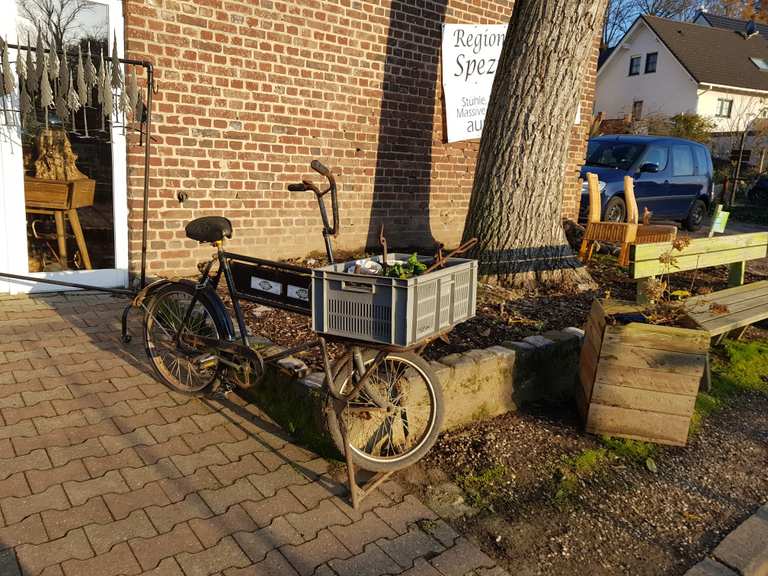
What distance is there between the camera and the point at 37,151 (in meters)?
5.63

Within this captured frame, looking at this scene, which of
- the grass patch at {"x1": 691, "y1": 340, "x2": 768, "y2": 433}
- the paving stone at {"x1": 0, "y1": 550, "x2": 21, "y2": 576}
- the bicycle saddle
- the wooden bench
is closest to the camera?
the paving stone at {"x1": 0, "y1": 550, "x2": 21, "y2": 576}

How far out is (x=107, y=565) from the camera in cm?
248

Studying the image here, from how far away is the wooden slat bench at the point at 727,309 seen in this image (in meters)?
4.45

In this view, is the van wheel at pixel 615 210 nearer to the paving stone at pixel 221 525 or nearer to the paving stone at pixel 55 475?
the paving stone at pixel 221 525

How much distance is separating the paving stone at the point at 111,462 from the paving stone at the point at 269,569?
987mm

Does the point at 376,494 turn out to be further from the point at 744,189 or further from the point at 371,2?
the point at 744,189

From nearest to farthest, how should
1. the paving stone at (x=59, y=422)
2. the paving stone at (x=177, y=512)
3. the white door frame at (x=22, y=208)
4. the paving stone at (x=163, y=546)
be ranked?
the paving stone at (x=163, y=546)
the paving stone at (x=177, y=512)
the paving stone at (x=59, y=422)
the white door frame at (x=22, y=208)

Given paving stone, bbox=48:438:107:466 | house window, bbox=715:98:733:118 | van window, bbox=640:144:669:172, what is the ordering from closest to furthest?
paving stone, bbox=48:438:107:466
van window, bbox=640:144:669:172
house window, bbox=715:98:733:118

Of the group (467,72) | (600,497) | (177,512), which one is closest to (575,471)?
(600,497)

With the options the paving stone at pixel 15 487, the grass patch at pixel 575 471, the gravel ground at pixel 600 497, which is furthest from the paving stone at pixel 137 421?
the grass patch at pixel 575 471

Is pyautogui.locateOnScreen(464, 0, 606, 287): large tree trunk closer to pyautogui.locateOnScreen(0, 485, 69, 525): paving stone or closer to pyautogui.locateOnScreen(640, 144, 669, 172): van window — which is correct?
pyautogui.locateOnScreen(0, 485, 69, 525): paving stone

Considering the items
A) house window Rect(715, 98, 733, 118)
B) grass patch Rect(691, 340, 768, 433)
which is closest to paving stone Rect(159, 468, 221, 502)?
grass patch Rect(691, 340, 768, 433)

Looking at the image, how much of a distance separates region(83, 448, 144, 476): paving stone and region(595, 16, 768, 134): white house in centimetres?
3170

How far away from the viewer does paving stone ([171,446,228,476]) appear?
10.5 feet
